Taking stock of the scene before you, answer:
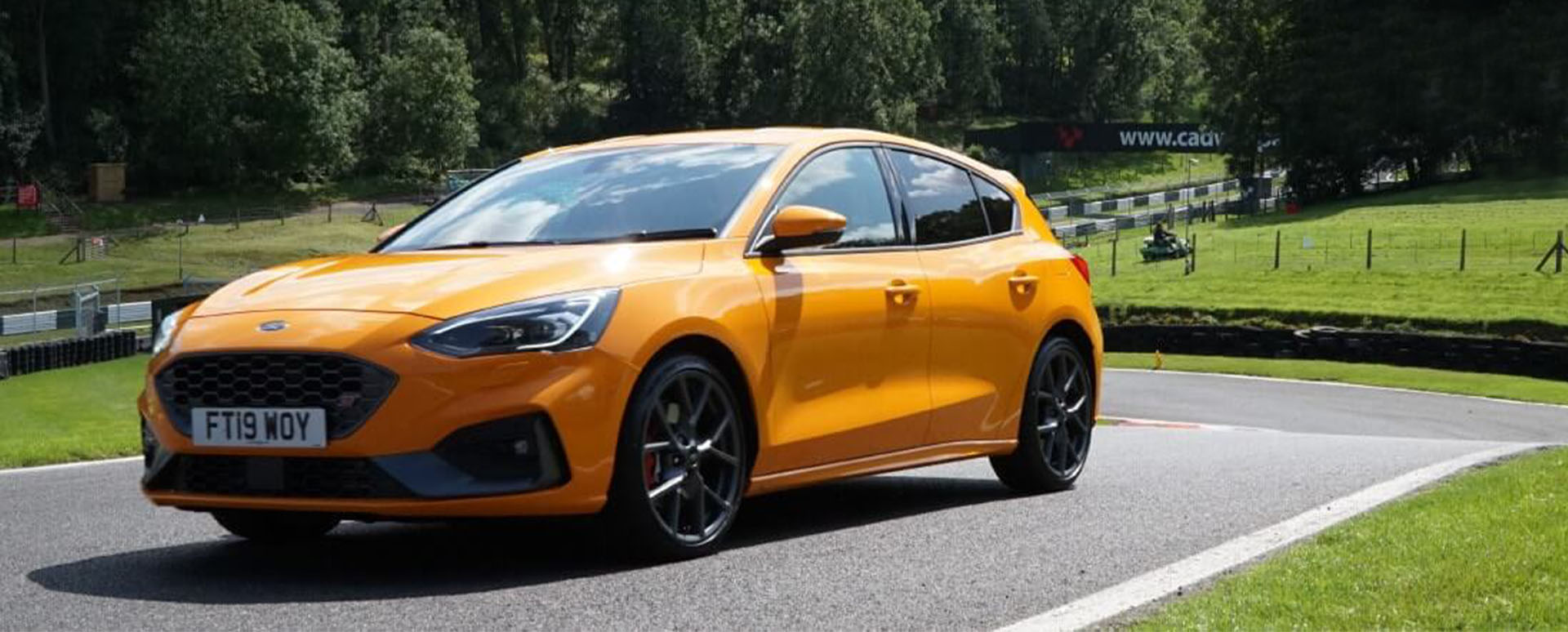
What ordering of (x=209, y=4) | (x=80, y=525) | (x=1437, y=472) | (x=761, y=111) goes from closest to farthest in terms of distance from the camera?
1. (x=80, y=525)
2. (x=1437, y=472)
3. (x=209, y=4)
4. (x=761, y=111)

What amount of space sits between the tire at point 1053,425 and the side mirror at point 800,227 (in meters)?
2.10

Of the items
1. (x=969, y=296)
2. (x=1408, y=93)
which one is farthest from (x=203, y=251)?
(x=969, y=296)

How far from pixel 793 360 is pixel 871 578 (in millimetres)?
A: 1360

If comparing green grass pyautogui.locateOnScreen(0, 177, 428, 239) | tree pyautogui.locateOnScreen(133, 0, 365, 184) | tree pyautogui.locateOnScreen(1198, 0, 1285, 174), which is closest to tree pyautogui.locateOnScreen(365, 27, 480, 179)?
green grass pyautogui.locateOnScreen(0, 177, 428, 239)

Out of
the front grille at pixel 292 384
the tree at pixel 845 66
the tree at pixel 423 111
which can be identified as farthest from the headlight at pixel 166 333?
the tree at pixel 845 66

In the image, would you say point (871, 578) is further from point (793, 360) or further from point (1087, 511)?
point (1087, 511)

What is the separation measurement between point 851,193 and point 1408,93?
91.0 meters

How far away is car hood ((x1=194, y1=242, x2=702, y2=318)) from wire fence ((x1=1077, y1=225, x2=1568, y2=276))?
180 feet

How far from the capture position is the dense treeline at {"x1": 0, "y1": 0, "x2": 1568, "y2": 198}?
9212cm

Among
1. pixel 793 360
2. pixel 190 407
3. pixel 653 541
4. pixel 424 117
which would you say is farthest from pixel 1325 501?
pixel 424 117

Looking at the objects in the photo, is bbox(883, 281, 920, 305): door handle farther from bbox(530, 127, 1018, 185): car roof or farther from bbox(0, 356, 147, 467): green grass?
bbox(0, 356, 147, 467): green grass

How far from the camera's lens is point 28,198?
3307 inches

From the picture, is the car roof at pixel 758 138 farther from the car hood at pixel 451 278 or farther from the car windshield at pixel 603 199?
the car hood at pixel 451 278

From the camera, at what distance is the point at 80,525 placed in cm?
860
